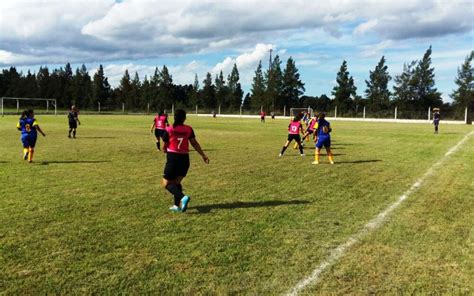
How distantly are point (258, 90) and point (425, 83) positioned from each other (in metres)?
34.4

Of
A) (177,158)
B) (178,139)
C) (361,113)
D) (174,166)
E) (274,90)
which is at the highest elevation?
(274,90)

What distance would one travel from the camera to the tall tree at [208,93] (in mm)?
104875

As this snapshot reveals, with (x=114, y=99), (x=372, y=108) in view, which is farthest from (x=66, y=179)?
(x=114, y=99)

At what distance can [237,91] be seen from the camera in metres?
105

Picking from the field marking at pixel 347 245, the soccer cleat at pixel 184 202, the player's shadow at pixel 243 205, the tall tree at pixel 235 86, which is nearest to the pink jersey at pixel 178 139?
the soccer cleat at pixel 184 202

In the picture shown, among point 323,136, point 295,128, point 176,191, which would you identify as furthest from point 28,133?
point 323,136

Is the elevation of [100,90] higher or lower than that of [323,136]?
higher

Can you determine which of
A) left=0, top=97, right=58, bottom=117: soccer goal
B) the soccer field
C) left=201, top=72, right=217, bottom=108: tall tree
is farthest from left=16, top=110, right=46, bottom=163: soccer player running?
left=201, top=72, right=217, bottom=108: tall tree

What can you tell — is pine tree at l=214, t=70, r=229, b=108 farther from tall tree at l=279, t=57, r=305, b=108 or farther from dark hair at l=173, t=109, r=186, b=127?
dark hair at l=173, t=109, r=186, b=127

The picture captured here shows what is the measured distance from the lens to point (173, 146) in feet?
24.1

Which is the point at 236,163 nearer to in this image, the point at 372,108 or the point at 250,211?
A: the point at 250,211

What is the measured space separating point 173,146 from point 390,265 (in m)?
3.98

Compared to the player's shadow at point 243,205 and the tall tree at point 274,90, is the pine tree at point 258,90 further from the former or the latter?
the player's shadow at point 243,205

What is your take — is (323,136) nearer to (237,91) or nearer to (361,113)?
(361,113)
